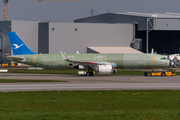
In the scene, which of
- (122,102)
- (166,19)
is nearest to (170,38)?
(166,19)

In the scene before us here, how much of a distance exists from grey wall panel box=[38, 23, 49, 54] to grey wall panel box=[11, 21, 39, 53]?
4.96 feet

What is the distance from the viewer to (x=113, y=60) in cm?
4969

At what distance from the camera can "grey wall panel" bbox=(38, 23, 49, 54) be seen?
288ft

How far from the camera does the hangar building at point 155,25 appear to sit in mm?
88062

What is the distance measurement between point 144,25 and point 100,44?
1617cm

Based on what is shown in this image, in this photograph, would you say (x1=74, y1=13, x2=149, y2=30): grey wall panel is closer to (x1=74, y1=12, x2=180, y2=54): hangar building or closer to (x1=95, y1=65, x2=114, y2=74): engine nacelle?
(x1=74, y1=12, x2=180, y2=54): hangar building

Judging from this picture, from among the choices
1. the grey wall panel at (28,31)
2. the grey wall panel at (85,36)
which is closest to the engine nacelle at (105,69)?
the grey wall panel at (85,36)

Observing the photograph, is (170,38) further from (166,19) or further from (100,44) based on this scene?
Answer: (100,44)

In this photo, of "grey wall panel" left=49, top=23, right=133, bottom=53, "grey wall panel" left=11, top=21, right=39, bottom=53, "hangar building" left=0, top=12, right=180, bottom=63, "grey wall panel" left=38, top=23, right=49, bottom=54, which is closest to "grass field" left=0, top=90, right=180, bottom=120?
"hangar building" left=0, top=12, right=180, bottom=63

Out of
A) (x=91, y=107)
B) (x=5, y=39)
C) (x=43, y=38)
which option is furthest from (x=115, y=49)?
(x=91, y=107)

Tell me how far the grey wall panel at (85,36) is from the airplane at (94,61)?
34.3 meters

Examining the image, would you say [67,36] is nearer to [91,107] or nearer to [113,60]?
[113,60]

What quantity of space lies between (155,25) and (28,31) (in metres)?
42.5

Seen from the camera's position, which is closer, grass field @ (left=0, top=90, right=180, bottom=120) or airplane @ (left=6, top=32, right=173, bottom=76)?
grass field @ (left=0, top=90, right=180, bottom=120)
